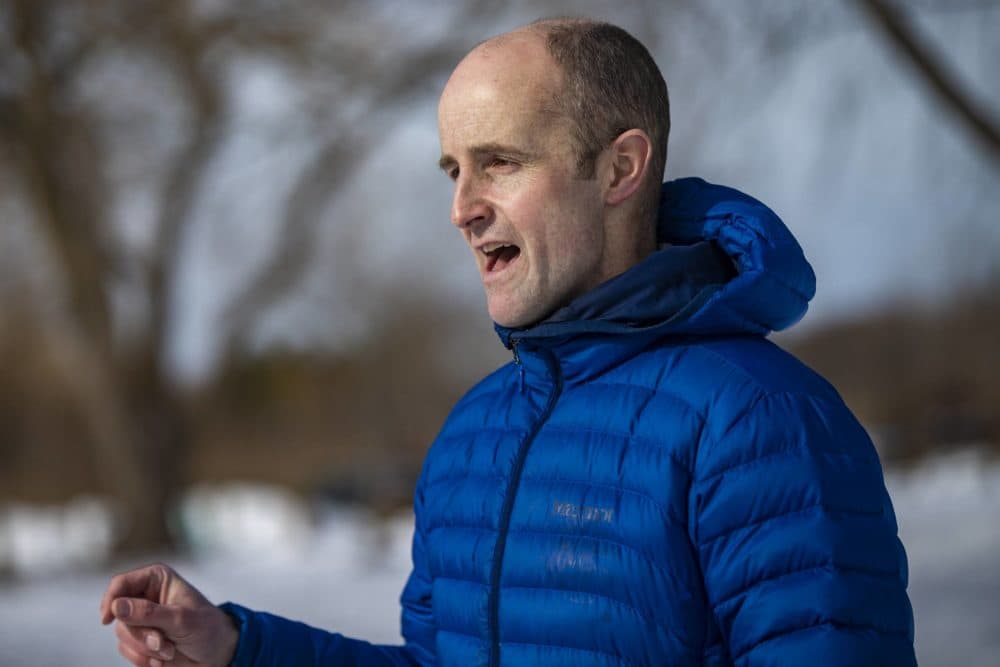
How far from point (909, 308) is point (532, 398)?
23.7 feet

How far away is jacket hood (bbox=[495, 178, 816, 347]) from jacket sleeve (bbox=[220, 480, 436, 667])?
44 cm

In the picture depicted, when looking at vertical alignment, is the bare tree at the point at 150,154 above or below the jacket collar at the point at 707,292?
above

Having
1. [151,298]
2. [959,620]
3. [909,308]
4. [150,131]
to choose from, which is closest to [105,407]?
[151,298]

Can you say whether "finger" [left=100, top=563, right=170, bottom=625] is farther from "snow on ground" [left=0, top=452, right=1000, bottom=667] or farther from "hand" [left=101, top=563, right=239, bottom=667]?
"snow on ground" [left=0, top=452, right=1000, bottom=667]

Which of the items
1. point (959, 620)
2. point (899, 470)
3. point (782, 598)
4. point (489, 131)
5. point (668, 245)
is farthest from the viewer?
point (899, 470)

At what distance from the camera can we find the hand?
1452 millimetres

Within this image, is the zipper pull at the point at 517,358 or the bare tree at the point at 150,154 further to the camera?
the bare tree at the point at 150,154

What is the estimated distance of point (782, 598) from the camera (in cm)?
121

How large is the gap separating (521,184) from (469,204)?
7 cm

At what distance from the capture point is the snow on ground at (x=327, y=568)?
17.0 feet

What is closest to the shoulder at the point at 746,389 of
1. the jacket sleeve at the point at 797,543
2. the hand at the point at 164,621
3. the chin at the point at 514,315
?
the jacket sleeve at the point at 797,543

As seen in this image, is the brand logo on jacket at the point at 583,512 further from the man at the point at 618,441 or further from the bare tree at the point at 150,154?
the bare tree at the point at 150,154

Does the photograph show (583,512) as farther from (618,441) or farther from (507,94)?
(507,94)

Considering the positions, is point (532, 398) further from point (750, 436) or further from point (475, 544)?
point (750, 436)
